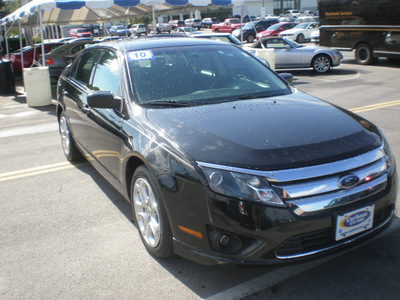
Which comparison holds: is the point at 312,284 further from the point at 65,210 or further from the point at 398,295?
the point at 65,210

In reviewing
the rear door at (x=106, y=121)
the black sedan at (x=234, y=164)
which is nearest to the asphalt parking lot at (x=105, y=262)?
the black sedan at (x=234, y=164)

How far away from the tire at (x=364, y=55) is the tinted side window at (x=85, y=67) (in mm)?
13919

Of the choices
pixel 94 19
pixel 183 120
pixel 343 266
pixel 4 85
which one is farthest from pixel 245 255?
pixel 94 19

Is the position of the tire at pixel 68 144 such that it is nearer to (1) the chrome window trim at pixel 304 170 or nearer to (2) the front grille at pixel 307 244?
(1) the chrome window trim at pixel 304 170

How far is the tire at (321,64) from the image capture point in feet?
50.0

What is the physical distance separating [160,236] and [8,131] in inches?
255

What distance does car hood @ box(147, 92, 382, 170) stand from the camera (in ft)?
9.07

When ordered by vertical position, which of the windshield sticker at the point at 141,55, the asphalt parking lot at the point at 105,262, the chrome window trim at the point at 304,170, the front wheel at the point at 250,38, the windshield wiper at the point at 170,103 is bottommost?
the asphalt parking lot at the point at 105,262

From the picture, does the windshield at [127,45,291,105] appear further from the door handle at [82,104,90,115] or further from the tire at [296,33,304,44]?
the tire at [296,33,304,44]

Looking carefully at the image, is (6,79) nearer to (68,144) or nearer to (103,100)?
(68,144)

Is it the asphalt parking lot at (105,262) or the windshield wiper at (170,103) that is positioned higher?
the windshield wiper at (170,103)

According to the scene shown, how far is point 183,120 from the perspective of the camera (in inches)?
132

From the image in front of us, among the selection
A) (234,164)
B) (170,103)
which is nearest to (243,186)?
(234,164)

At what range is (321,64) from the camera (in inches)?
605
